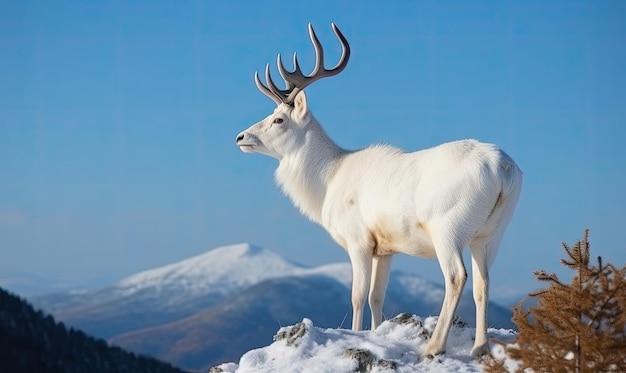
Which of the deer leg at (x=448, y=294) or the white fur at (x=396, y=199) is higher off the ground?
the white fur at (x=396, y=199)

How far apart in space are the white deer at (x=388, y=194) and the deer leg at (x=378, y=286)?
14 millimetres

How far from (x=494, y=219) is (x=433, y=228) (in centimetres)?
78

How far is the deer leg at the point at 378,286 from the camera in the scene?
11.6 metres

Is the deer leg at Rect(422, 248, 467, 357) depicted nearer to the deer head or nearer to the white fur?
the white fur

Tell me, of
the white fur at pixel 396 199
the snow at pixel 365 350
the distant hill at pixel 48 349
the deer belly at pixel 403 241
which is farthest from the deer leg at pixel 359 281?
the distant hill at pixel 48 349

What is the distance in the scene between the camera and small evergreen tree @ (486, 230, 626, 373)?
815 cm

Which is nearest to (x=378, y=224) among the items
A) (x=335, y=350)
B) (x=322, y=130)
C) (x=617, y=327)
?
(x=335, y=350)

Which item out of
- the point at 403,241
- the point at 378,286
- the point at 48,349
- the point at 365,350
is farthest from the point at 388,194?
the point at 48,349

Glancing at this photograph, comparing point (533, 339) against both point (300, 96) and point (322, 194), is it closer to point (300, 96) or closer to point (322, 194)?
point (322, 194)

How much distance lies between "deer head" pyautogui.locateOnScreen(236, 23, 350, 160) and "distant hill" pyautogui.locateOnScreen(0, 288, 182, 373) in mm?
15872

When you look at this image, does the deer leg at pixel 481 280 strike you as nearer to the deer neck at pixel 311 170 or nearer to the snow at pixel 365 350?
the snow at pixel 365 350

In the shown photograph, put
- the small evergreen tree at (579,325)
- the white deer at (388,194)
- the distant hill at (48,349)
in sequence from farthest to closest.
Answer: the distant hill at (48,349) < the white deer at (388,194) < the small evergreen tree at (579,325)

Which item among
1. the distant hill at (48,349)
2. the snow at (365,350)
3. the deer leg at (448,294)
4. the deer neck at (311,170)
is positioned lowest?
the distant hill at (48,349)

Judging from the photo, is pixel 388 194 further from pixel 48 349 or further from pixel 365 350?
pixel 48 349
